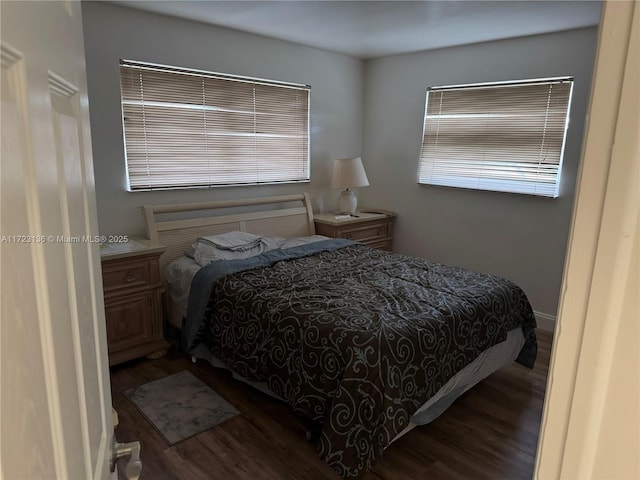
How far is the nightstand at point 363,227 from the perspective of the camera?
4.10 m

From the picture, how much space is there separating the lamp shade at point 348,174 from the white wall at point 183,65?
27 cm

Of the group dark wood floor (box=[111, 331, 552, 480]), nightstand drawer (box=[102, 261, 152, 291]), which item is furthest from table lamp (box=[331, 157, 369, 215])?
dark wood floor (box=[111, 331, 552, 480])

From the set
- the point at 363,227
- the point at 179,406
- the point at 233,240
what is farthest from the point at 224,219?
the point at 179,406

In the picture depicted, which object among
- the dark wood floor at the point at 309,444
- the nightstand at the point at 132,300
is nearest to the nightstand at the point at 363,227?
the nightstand at the point at 132,300

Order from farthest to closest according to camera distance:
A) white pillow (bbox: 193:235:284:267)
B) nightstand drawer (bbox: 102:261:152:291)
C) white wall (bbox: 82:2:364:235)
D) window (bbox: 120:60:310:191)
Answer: window (bbox: 120:60:310:191)
white pillow (bbox: 193:235:284:267)
white wall (bbox: 82:2:364:235)
nightstand drawer (bbox: 102:261:152:291)

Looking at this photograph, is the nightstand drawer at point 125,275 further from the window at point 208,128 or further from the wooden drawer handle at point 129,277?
the window at point 208,128

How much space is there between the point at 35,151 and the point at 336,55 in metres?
4.23

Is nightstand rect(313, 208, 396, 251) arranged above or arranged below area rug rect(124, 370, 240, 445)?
above

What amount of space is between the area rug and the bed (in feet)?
0.65

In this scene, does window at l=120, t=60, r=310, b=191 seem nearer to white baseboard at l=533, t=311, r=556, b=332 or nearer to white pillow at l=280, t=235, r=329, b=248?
white pillow at l=280, t=235, r=329, b=248

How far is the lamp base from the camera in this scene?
4297 millimetres

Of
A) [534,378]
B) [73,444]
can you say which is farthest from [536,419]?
[73,444]

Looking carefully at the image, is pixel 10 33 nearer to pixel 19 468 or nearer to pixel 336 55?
pixel 19 468

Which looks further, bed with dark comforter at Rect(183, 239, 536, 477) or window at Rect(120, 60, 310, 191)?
window at Rect(120, 60, 310, 191)
